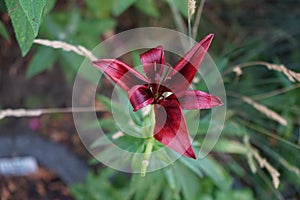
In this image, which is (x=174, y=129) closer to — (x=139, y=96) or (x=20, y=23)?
(x=139, y=96)

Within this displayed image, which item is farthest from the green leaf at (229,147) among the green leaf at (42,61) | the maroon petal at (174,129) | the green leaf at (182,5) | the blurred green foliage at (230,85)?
the maroon petal at (174,129)

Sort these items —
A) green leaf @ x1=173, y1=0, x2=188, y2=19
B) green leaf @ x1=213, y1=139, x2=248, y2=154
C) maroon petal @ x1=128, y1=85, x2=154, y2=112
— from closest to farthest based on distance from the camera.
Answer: maroon petal @ x1=128, y1=85, x2=154, y2=112 < green leaf @ x1=173, y1=0, x2=188, y2=19 < green leaf @ x1=213, y1=139, x2=248, y2=154

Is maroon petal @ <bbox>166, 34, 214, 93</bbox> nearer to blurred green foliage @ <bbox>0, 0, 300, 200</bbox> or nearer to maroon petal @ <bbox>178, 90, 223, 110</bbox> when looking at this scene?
maroon petal @ <bbox>178, 90, 223, 110</bbox>

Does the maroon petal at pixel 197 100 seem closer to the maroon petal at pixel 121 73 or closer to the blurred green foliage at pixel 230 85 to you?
the maroon petal at pixel 121 73

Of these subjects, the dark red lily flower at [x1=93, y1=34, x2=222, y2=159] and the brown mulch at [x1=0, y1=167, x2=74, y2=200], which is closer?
the dark red lily flower at [x1=93, y1=34, x2=222, y2=159]

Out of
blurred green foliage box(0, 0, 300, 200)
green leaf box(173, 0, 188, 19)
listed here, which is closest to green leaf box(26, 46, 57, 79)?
blurred green foliage box(0, 0, 300, 200)

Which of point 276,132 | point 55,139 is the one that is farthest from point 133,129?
point 55,139
